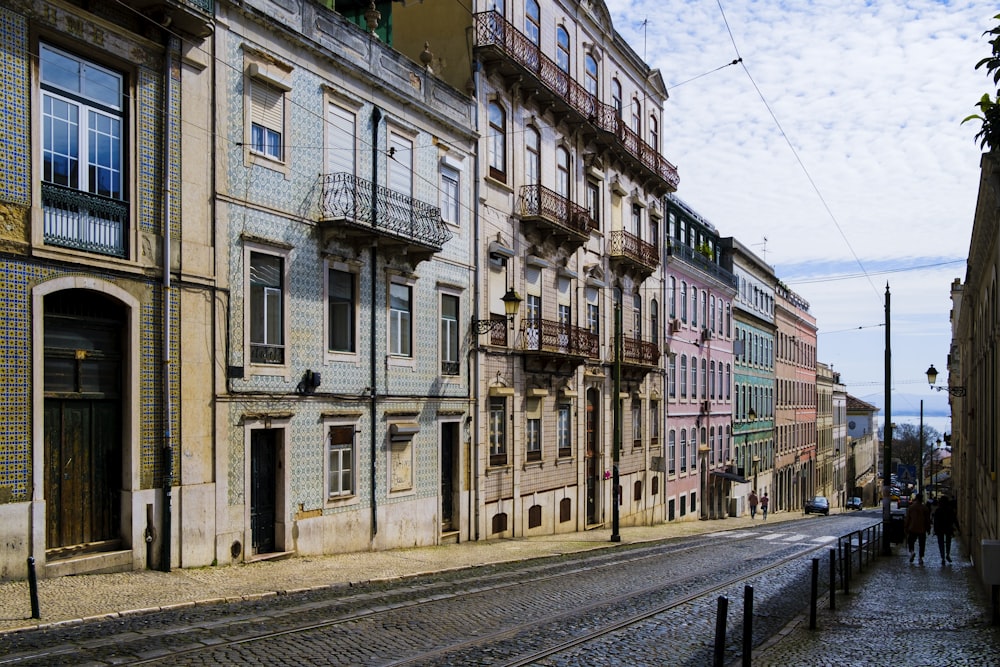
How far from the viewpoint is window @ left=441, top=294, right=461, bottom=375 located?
23.7 m

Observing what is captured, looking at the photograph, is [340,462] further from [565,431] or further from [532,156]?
[532,156]

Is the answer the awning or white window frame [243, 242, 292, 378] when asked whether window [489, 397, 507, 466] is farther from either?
the awning

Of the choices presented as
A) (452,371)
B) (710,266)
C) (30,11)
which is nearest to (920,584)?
(452,371)

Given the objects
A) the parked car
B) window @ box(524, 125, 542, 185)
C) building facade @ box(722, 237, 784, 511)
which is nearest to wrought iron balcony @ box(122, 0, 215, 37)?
window @ box(524, 125, 542, 185)

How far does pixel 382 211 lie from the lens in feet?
67.3

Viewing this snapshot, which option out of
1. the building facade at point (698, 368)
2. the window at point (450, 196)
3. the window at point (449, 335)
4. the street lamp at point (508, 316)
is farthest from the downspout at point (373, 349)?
the building facade at point (698, 368)

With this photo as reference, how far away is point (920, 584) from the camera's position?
1786cm

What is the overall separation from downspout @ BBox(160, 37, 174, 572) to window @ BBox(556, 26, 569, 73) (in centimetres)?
1640

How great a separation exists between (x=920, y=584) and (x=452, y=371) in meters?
11.5

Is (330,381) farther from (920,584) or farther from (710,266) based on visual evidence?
(710,266)

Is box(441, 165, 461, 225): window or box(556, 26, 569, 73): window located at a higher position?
box(556, 26, 569, 73): window

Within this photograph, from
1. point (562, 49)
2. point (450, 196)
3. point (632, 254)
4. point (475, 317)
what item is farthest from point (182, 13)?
point (632, 254)

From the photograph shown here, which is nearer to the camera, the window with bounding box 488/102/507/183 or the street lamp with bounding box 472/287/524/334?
the street lamp with bounding box 472/287/524/334

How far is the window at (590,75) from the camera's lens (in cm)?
3203
